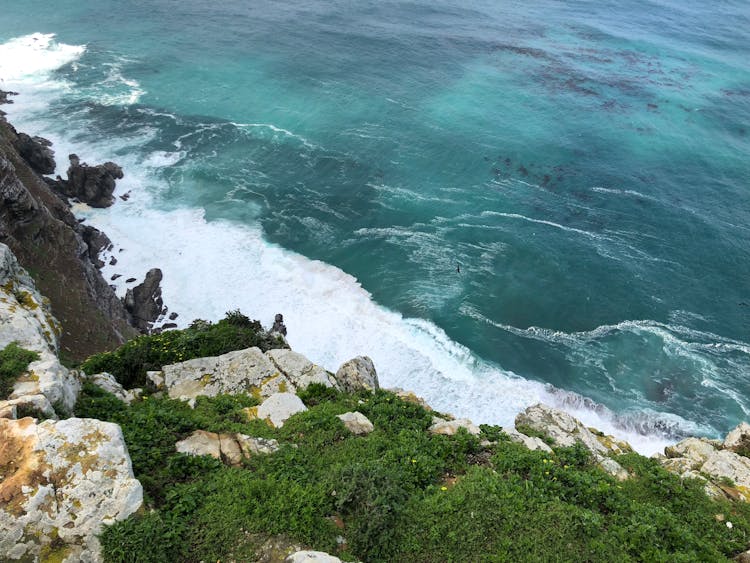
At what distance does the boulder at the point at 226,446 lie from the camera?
569 inches

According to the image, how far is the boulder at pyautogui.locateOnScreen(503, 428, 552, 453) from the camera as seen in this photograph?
58.9ft

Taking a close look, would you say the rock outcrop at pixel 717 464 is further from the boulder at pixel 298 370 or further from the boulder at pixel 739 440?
the boulder at pixel 298 370

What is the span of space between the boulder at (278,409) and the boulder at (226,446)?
1.48 meters

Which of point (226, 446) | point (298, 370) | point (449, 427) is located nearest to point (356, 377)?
point (298, 370)

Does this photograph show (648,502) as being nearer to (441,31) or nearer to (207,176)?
(207,176)

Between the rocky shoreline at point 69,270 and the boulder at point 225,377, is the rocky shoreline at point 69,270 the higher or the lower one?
the lower one

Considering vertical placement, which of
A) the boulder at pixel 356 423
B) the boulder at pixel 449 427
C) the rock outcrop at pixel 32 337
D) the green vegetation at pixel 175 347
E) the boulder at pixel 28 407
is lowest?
the green vegetation at pixel 175 347

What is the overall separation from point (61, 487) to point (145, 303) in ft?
107

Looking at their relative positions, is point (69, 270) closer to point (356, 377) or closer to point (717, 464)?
point (356, 377)

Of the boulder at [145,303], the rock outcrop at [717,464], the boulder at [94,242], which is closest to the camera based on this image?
the rock outcrop at [717,464]

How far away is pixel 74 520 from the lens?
10.7 meters

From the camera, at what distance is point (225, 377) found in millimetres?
20078

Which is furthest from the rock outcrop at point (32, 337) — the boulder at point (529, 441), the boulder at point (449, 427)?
the boulder at point (529, 441)

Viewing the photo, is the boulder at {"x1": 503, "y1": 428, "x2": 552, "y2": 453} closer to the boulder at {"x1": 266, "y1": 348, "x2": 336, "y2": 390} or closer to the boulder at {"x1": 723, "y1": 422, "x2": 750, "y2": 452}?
the boulder at {"x1": 266, "y1": 348, "x2": 336, "y2": 390}
